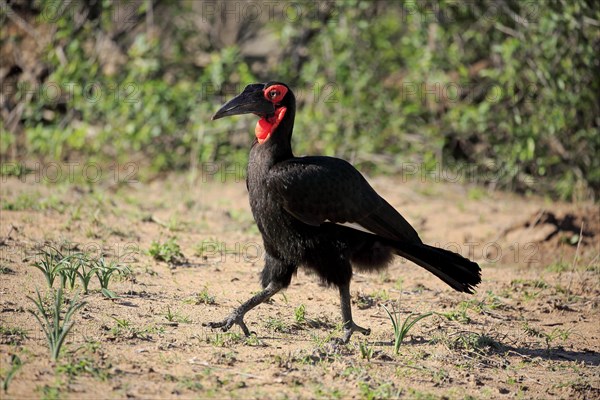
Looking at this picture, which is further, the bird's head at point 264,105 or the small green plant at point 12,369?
the bird's head at point 264,105

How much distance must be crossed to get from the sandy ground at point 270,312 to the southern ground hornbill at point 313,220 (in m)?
0.33

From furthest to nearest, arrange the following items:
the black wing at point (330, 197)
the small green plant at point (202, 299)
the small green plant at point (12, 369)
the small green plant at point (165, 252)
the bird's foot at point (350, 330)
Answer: the small green plant at point (165, 252) → the small green plant at point (202, 299) → the bird's foot at point (350, 330) → the black wing at point (330, 197) → the small green plant at point (12, 369)

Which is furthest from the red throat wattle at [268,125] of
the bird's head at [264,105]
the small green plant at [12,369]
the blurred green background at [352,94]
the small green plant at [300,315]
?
the blurred green background at [352,94]

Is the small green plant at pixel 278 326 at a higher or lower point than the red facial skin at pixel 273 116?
lower

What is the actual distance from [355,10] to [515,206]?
266 cm

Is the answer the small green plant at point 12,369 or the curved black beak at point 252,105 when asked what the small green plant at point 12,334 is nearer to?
the small green plant at point 12,369

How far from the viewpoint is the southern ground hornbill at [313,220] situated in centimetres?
398

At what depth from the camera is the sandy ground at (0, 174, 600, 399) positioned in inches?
134

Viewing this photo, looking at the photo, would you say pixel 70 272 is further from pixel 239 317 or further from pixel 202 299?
pixel 239 317

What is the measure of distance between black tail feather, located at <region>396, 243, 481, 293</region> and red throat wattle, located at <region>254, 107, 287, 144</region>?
3.04ft

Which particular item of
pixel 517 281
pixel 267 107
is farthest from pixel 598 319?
pixel 267 107

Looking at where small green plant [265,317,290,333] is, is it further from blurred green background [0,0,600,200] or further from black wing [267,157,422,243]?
blurred green background [0,0,600,200]

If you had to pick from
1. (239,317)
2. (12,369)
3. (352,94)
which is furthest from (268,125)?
(352,94)

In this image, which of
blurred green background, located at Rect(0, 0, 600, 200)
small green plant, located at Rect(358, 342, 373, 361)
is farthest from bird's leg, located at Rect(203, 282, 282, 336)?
blurred green background, located at Rect(0, 0, 600, 200)
